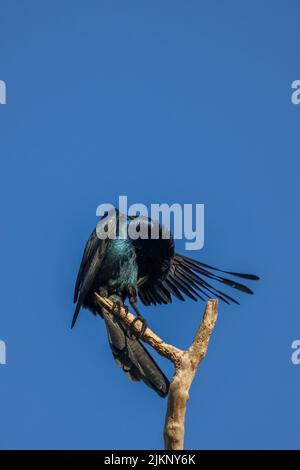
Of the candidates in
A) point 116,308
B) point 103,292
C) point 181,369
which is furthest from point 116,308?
point 181,369

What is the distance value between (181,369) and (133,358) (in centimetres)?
165

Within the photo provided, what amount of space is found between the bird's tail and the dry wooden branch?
0.65m

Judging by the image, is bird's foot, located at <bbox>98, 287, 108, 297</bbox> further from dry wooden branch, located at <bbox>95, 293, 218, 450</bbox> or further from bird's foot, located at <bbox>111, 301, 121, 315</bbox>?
dry wooden branch, located at <bbox>95, 293, 218, 450</bbox>

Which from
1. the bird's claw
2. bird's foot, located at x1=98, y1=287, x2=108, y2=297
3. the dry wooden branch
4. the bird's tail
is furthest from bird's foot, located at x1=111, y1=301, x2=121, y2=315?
the dry wooden branch

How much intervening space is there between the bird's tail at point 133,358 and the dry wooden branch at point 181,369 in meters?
0.65

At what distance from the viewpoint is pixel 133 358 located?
1158cm

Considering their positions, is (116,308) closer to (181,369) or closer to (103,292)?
(103,292)
